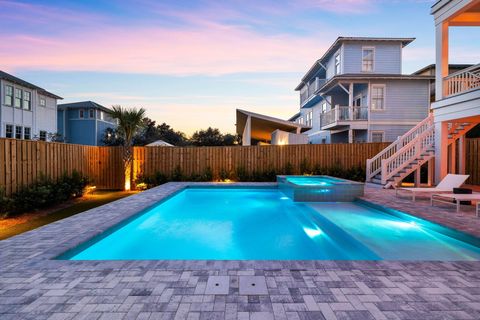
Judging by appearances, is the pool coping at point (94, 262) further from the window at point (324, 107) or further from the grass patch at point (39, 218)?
the window at point (324, 107)

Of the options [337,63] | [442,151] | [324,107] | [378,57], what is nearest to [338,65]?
[337,63]

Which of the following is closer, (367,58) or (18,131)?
(367,58)

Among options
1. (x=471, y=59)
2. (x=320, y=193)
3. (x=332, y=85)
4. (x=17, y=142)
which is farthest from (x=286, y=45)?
(x=471, y=59)

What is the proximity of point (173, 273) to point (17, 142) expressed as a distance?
7.13 m

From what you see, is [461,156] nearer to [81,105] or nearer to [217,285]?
[217,285]

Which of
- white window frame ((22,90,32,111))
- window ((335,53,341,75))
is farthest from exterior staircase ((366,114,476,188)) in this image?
white window frame ((22,90,32,111))

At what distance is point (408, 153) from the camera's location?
36.3 ft

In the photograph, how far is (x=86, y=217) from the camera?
6.00 metres

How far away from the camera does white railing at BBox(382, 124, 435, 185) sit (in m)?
10.8

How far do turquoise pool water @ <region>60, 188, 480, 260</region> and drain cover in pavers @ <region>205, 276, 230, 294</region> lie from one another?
1.87 metres

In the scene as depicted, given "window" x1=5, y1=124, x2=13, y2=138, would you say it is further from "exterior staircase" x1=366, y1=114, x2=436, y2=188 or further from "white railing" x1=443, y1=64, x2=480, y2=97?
Result: "white railing" x1=443, y1=64, x2=480, y2=97

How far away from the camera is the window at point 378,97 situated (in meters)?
17.5

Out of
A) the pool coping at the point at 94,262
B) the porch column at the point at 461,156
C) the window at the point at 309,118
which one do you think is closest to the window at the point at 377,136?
the porch column at the point at 461,156

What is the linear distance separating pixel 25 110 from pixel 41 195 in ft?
56.0
